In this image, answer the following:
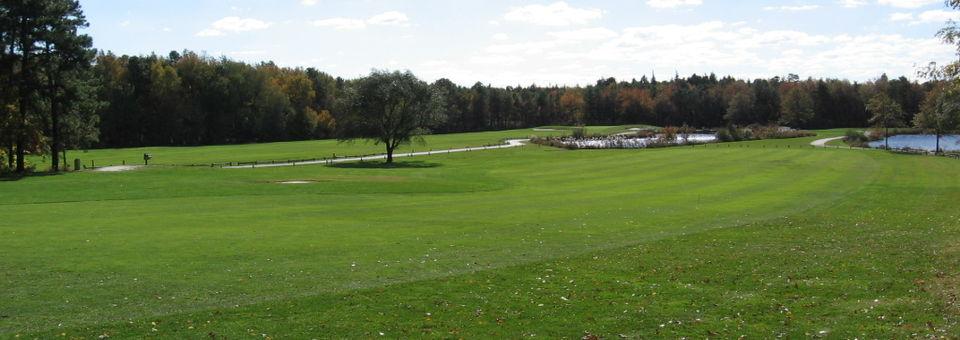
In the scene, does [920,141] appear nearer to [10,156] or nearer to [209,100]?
[209,100]

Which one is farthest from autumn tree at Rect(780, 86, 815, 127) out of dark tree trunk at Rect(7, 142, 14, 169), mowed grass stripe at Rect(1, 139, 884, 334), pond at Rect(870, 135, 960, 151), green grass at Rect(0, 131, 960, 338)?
dark tree trunk at Rect(7, 142, 14, 169)

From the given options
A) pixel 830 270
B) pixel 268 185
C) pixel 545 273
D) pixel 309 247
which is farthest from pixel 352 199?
pixel 830 270

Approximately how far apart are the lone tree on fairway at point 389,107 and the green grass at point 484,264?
3961cm

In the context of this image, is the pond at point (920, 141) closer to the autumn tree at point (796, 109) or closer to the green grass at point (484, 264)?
the autumn tree at point (796, 109)

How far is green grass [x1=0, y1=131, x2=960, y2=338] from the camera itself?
1428 cm

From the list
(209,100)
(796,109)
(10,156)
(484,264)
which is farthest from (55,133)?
(796,109)

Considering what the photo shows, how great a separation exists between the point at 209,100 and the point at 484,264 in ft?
422

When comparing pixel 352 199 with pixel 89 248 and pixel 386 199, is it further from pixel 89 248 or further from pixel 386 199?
pixel 89 248

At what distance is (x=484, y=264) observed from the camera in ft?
66.1

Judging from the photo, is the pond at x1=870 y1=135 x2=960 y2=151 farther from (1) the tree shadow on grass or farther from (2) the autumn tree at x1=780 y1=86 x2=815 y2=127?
(1) the tree shadow on grass

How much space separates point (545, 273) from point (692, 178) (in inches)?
1464

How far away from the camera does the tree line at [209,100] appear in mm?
58531

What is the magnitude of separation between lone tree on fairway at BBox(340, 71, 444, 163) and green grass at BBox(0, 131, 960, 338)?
3961 cm

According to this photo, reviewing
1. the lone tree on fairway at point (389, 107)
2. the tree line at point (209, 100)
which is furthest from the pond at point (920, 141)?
the lone tree on fairway at point (389, 107)
